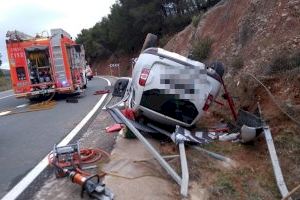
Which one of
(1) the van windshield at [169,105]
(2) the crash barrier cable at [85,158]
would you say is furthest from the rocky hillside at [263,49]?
(2) the crash barrier cable at [85,158]

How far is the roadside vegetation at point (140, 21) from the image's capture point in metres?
37.8

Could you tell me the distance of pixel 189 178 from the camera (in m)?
5.82

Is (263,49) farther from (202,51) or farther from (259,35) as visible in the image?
(202,51)

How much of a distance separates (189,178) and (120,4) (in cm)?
4521

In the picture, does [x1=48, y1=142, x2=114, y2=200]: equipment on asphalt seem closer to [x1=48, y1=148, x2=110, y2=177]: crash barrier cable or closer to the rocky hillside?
[x1=48, y1=148, x2=110, y2=177]: crash barrier cable

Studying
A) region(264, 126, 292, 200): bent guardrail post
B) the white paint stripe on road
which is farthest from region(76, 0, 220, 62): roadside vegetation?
region(264, 126, 292, 200): bent guardrail post

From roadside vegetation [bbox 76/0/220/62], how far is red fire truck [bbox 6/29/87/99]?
14.8m

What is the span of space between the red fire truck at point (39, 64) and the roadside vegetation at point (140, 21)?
1476 cm

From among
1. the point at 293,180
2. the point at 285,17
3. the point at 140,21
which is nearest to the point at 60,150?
the point at 293,180

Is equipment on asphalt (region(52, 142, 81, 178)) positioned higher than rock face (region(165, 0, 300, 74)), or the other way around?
rock face (region(165, 0, 300, 74))

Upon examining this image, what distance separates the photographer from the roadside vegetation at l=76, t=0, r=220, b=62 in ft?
124

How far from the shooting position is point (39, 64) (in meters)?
18.1

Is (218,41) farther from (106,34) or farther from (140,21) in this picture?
(106,34)

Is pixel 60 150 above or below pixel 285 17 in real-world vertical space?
below
